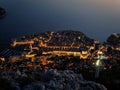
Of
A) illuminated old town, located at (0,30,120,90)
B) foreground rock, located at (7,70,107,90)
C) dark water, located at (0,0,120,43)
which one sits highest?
dark water, located at (0,0,120,43)

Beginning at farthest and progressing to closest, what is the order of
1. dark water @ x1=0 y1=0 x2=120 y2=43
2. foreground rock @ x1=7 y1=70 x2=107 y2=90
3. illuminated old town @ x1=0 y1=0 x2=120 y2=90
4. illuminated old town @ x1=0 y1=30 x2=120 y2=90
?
dark water @ x1=0 y1=0 x2=120 y2=43, illuminated old town @ x1=0 y1=30 x2=120 y2=90, illuminated old town @ x1=0 y1=0 x2=120 y2=90, foreground rock @ x1=7 y1=70 x2=107 y2=90

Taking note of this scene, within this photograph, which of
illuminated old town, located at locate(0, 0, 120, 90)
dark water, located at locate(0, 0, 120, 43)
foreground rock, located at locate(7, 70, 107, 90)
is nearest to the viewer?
foreground rock, located at locate(7, 70, 107, 90)

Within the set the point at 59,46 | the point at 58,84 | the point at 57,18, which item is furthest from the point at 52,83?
the point at 57,18

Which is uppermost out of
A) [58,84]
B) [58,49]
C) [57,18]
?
[57,18]

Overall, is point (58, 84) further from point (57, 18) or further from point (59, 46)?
point (57, 18)

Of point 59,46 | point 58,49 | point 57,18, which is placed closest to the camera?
point 58,49

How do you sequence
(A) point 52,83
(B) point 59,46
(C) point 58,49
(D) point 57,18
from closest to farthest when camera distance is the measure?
(A) point 52,83
(C) point 58,49
(B) point 59,46
(D) point 57,18

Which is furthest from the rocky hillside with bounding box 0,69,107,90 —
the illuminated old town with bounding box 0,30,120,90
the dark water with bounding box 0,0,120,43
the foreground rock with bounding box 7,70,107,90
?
the dark water with bounding box 0,0,120,43

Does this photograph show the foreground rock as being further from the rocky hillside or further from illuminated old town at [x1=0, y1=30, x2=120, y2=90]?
illuminated old town at [x1=0, y1=30, x2=120, y2=90]
